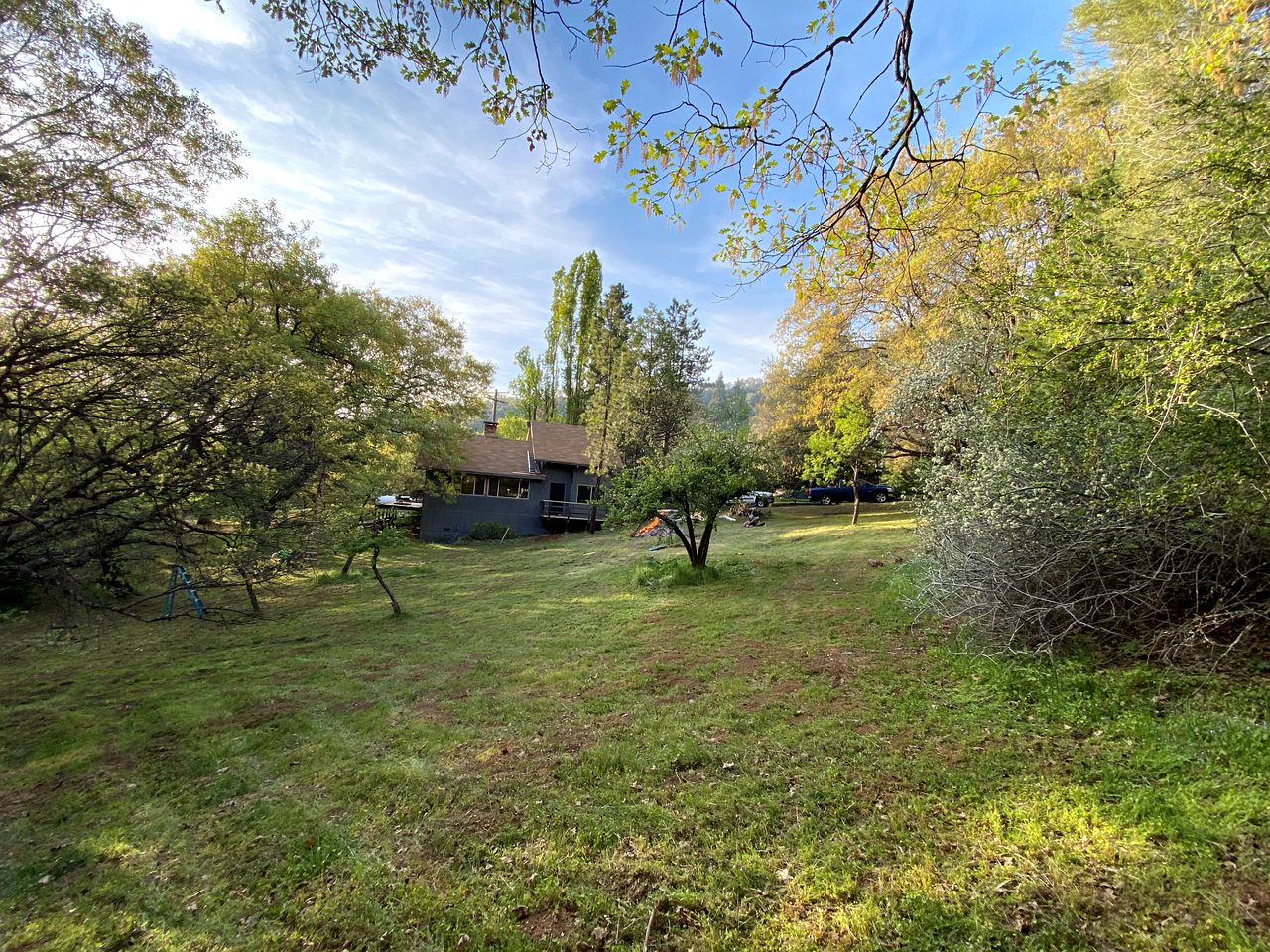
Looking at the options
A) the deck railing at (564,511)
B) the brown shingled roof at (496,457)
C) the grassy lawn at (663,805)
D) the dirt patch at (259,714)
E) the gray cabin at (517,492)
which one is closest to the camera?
the grassy lawn at (663,805)

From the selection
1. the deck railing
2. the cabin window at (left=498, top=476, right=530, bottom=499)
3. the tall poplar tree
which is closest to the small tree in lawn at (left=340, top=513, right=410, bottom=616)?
the cabin window at (left=498, top=476, right=530, bottom=499)

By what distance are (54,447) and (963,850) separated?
9140 mm

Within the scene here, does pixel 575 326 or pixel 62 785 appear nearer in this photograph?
pixel 62 785

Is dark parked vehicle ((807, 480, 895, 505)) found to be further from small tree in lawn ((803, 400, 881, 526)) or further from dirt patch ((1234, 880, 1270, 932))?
dirt patch ((1234, 880, 1270, 932))

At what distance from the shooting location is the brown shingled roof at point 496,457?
82.2 feet

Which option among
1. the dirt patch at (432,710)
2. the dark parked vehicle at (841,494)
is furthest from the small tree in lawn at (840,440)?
the dark parked vehicle at (841,494)

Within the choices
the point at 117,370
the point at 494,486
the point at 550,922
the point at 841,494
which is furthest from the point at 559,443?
the point at 550,922

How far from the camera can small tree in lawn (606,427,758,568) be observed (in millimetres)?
11078

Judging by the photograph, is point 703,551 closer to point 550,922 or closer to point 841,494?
point 550,922

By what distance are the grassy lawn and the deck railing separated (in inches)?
730

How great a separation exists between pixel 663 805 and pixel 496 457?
2474 centimetres

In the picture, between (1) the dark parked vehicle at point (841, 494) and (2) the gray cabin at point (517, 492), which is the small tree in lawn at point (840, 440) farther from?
(1) the dark parked vehicle at point (841, 494)

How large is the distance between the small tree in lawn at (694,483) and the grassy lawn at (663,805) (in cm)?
444

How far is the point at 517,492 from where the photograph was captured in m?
25.8
